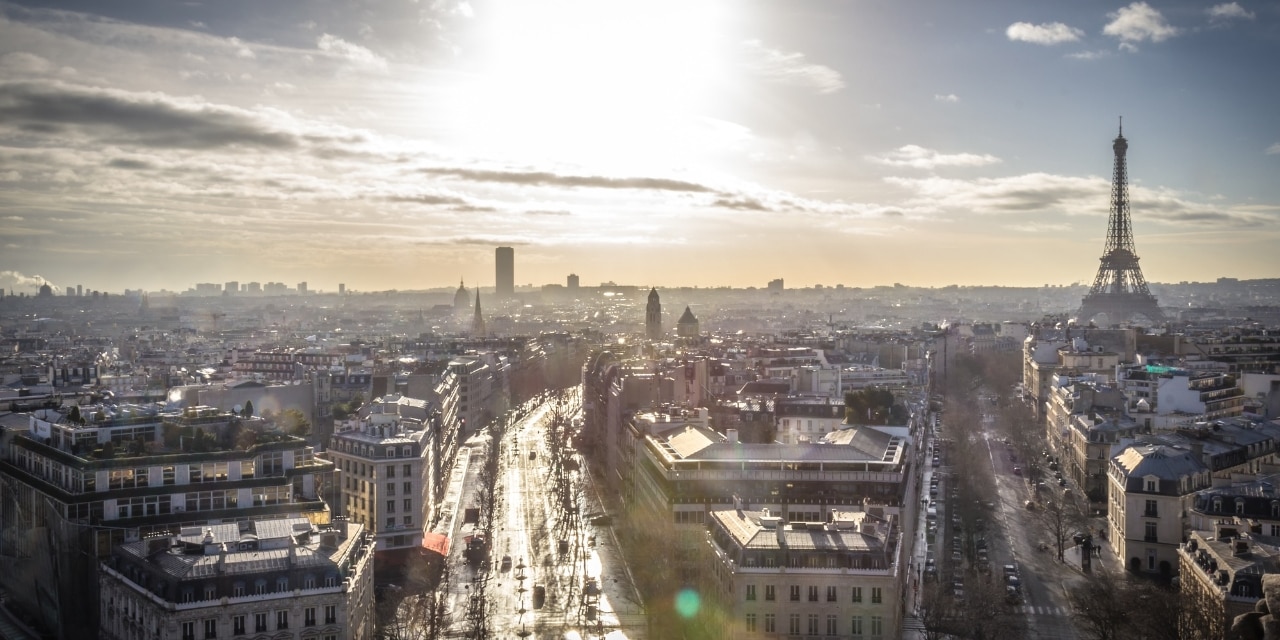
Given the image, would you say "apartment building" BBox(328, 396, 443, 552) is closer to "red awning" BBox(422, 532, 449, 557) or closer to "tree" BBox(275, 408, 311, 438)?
"red awning" BBox(422, 532, 449, 557)

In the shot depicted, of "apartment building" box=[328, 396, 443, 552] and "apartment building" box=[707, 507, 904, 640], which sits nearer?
"apartment building" box=[707, 507, 904, 640]

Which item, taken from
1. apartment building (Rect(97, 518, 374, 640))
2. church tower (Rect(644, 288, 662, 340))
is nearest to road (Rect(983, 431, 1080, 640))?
apartment building (Rect(97, 518, 374, 640))

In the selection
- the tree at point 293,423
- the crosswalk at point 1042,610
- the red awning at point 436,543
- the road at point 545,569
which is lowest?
the crosswalk at point 1042,610

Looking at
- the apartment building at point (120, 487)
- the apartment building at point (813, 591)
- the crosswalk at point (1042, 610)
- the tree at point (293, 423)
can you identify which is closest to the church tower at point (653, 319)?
the tree at point (293, 423)

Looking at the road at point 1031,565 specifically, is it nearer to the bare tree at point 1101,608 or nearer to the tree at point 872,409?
the bare tree at point 1101,608

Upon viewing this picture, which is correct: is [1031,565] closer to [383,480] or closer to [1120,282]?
[383,480]
